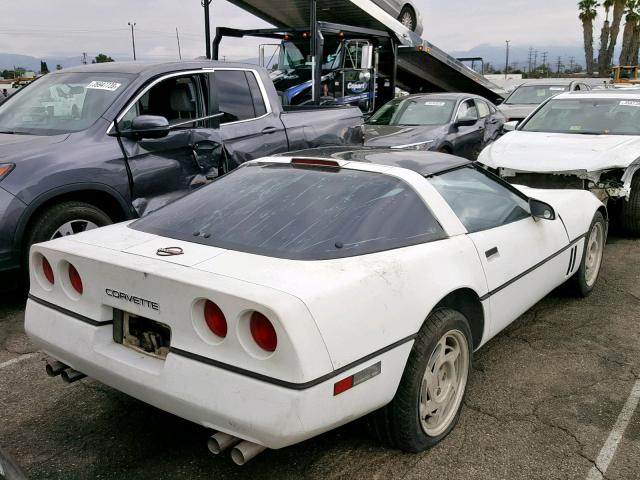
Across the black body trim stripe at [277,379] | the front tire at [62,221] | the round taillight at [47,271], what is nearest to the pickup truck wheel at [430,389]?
the black body trim stripe at [277,379]

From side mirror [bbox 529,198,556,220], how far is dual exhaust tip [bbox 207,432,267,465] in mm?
2355

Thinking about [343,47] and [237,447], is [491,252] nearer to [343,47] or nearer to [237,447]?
[237,447]

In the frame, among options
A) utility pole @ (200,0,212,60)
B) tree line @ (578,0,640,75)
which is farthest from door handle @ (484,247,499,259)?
tree line @ (578,0,640,75)

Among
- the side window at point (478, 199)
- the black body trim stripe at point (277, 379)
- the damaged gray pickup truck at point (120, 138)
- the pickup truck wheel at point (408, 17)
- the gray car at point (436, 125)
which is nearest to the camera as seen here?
the black body trim stripe at point (277, 379)

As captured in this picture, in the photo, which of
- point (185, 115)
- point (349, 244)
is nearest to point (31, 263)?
point (349, 244)

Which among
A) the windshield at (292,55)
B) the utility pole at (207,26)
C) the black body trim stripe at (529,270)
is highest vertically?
the utility pole at (207,26)

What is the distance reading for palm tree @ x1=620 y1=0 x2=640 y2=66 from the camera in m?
38.4

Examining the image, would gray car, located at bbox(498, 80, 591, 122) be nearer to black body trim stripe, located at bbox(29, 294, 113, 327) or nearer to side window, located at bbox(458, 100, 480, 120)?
side window, located at bbox(458, 100, 480, 120)

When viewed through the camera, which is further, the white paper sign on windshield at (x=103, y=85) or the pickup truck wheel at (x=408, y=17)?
the pickup truck wheel at (x=408, y=17)

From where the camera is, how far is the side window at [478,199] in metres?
3.32

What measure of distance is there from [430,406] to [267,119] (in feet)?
13.7

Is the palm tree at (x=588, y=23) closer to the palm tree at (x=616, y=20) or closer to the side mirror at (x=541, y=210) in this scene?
the palm tree at (x=616, y=20)

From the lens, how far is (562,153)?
21.7 ft

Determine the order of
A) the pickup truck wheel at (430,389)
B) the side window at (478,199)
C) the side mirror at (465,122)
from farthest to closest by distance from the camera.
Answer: the side mirror at (465,122), the side window at (478,199), the pickup truck wheel at (430,389)
